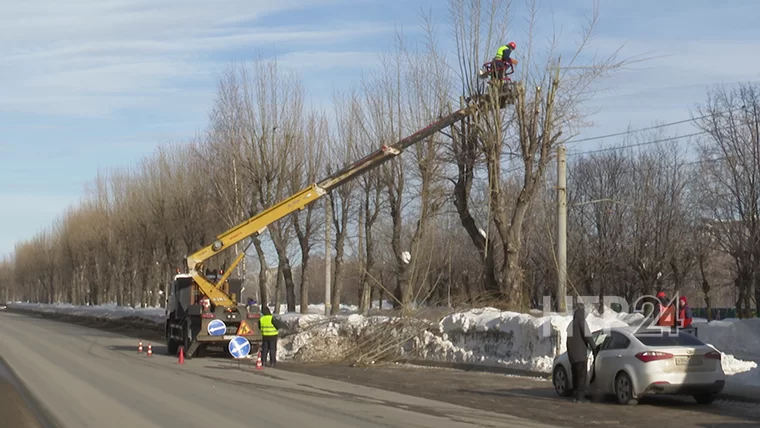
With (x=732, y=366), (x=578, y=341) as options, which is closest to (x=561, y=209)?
(x=732, y=366)

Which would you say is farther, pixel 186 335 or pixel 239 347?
pixel 186 335

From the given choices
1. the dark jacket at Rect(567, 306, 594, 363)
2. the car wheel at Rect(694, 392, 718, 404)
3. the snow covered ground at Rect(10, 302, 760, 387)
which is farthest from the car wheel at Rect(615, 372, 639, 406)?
the snow covered ground at Rect(10, 302, 760, 387)

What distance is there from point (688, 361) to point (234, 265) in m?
17.6

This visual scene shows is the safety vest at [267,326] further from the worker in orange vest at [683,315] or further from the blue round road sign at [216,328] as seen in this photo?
the worker in orange vest at [683,315]

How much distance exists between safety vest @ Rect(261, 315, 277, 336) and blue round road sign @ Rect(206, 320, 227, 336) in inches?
134

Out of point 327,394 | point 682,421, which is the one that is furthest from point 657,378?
point 327,394

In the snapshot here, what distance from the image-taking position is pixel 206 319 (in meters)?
28.7

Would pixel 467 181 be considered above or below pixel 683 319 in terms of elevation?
above

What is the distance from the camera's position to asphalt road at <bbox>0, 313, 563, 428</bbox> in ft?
44.5

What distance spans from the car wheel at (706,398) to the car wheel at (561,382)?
92.9 inches

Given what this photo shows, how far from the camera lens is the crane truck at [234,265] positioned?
1121 inches

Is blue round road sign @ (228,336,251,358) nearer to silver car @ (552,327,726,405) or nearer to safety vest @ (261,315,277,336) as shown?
safety vest @ (261,315,277,336)

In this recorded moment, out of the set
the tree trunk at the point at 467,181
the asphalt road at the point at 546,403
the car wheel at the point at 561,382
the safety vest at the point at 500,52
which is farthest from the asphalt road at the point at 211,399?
the safety vest at the point at 500,52

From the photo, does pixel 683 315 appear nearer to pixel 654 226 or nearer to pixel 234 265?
pixel 234 265
